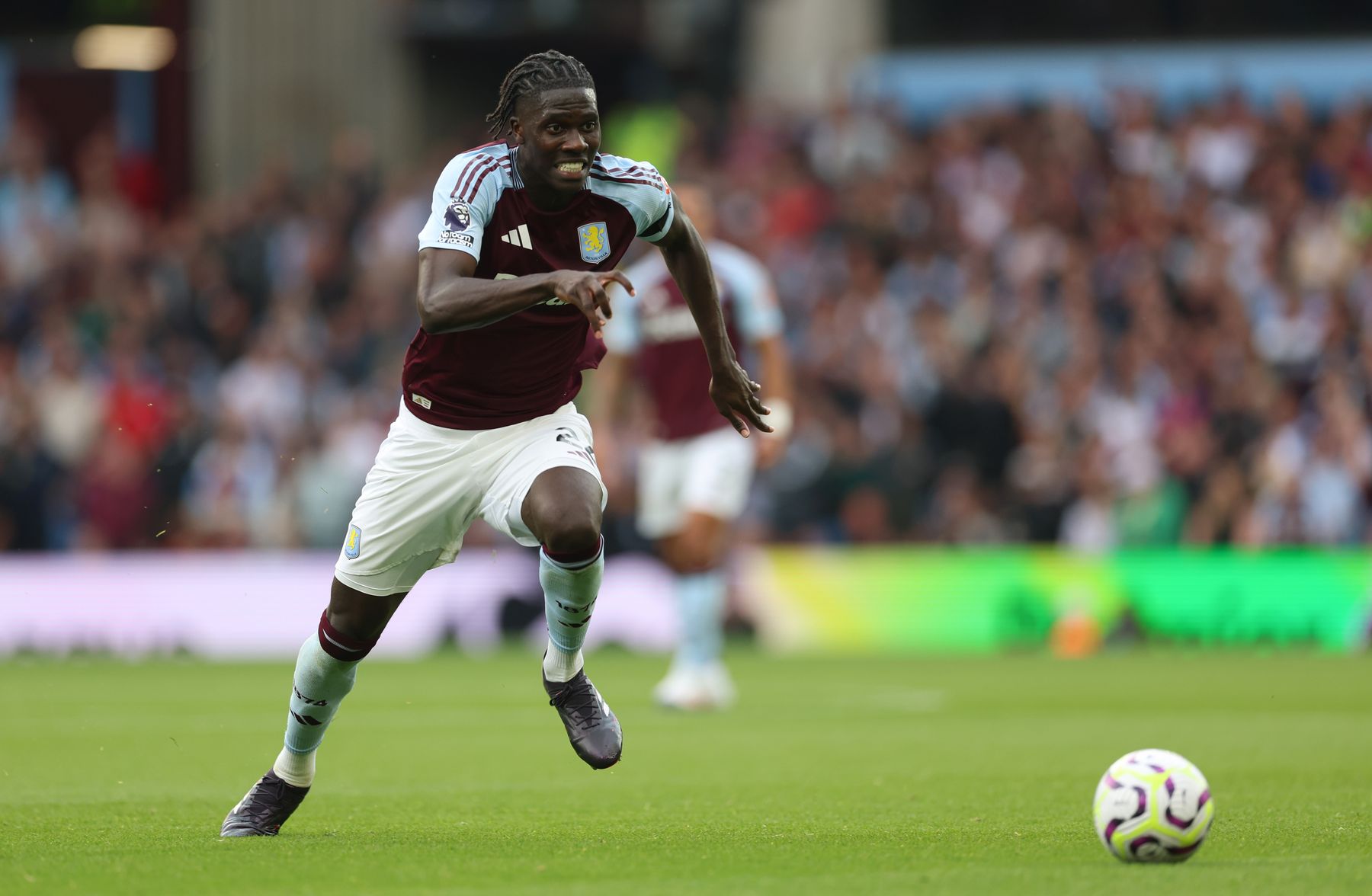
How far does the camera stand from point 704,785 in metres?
7.66

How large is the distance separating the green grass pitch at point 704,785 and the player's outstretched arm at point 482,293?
1.52 m

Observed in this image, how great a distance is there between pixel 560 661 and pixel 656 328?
215 inches

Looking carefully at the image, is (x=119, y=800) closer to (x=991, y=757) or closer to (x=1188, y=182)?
(x=991, y=757)

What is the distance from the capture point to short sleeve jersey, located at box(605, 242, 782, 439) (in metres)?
11.7

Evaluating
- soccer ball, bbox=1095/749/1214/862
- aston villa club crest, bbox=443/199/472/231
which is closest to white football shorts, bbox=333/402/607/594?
aston villa club crest, bbox=443/199/472/231

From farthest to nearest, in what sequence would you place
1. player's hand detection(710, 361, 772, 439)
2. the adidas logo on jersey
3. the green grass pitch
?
player's hand detection(710, 361, 772, 439) < the adidas logo on jersey < the green grass pitch

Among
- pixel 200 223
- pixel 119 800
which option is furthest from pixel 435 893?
pixel 200 223

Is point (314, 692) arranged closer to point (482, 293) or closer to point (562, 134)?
point (482, 293)

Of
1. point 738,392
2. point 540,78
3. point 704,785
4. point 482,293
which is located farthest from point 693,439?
point 482,293

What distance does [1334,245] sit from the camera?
1778 cm

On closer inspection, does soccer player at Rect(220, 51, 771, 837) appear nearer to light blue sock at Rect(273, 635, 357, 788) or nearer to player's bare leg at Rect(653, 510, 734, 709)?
light blue sock at Rect(273, 635, 357, 788)

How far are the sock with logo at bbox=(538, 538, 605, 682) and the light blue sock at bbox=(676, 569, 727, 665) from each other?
475 cm

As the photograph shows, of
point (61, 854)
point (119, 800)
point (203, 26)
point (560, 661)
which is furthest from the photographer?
point (203, 26)

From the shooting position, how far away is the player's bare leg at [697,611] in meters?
11.4
